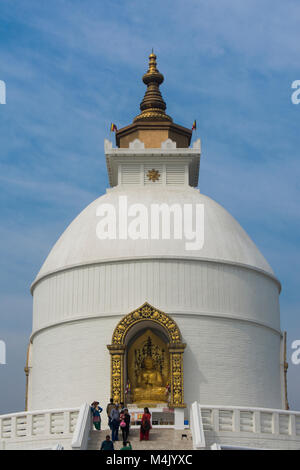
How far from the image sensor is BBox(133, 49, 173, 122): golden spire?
4094 cm

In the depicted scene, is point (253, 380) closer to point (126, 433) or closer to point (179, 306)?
point (179, 306)

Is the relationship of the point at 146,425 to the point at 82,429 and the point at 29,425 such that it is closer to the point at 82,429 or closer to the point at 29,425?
the point at 82,429

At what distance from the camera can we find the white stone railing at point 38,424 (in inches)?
1062

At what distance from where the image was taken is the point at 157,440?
26.5 metres

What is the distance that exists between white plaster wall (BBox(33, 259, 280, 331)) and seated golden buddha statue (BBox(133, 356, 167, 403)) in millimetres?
2377

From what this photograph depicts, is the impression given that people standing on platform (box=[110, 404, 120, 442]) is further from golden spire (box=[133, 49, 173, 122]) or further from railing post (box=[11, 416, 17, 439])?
golden spire (box=[133, 49, 173, 122])

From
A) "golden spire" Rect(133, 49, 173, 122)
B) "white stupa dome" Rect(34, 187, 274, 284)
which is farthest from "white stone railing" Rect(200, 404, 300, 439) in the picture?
"golden spire" Rect(133, 49, 173, 122)

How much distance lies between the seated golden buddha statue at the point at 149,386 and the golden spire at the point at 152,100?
12.8 m

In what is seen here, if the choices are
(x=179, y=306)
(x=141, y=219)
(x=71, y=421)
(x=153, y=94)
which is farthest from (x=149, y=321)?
(x=153, y=94)

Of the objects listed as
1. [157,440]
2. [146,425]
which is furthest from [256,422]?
[146,425]

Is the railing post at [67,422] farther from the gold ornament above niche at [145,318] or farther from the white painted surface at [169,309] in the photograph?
the gold ornament above niche at [145,318]

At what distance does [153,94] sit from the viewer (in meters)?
42.2

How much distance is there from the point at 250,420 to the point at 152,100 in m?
19.3

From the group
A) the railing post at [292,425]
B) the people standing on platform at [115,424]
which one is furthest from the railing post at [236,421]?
the people standing on platform at [115,424]
